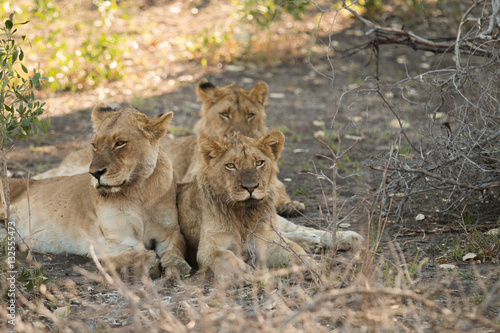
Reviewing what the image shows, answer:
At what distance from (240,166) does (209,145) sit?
0.31 m

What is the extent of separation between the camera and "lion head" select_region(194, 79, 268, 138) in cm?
636

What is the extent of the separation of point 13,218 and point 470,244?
371cm

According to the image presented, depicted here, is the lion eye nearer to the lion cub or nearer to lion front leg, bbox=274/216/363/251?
the lion cub

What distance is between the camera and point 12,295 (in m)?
3.55

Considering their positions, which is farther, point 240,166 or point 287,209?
point 287,209

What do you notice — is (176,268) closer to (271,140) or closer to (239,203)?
(239,203)

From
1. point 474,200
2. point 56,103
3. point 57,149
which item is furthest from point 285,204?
point 56,103

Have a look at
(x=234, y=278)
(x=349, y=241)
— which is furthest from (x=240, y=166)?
(x=349, y=241)

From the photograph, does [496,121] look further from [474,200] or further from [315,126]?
[315,126]

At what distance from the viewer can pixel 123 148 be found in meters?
4.26

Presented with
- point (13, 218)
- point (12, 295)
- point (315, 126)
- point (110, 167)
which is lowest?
point (315, 126)

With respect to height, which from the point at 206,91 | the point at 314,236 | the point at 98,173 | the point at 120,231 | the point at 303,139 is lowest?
the point at 303,139

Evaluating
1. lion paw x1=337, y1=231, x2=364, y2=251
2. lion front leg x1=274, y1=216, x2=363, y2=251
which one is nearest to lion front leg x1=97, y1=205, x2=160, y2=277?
lion front leg x1=274, y1=216, x2=363, y2=251

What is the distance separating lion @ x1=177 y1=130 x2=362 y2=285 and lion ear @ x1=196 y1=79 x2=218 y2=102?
222cm
